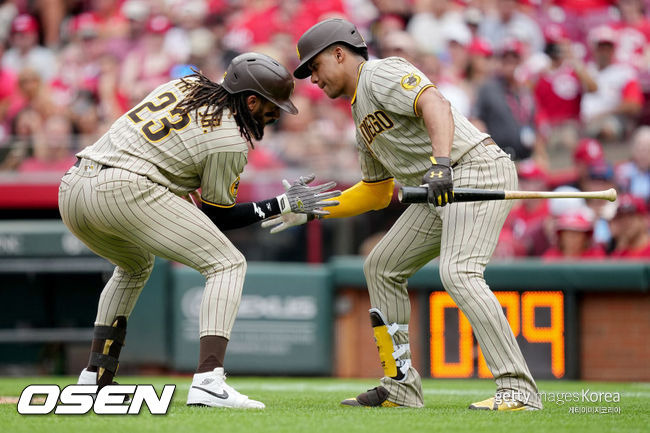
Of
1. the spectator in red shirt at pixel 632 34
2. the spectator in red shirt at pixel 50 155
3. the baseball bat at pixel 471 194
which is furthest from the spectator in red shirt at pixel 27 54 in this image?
the baseball bat at pixel 471 194

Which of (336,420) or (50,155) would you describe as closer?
(336,420)

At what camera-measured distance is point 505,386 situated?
492 cm

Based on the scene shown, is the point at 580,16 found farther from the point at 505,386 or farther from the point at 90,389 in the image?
the point at 90,389

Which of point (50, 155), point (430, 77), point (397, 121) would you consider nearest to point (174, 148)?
point (397, 121)

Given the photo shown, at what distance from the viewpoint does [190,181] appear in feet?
17.0

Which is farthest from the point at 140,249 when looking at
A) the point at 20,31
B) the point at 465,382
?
the point at 20,31

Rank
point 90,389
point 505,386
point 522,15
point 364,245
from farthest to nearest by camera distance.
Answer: point 522,15
point 364,245
point 505,386
point 90,389

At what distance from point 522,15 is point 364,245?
4.14 meters

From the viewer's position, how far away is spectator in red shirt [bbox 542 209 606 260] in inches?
348

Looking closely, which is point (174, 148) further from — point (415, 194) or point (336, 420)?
point (336, 420)

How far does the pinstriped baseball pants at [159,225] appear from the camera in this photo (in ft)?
16.2

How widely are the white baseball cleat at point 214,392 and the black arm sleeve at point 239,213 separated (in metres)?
0.82

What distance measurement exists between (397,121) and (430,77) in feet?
19.1

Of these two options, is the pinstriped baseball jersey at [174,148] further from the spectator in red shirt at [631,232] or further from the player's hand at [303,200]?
the spectator in red shirt at [631,232]
